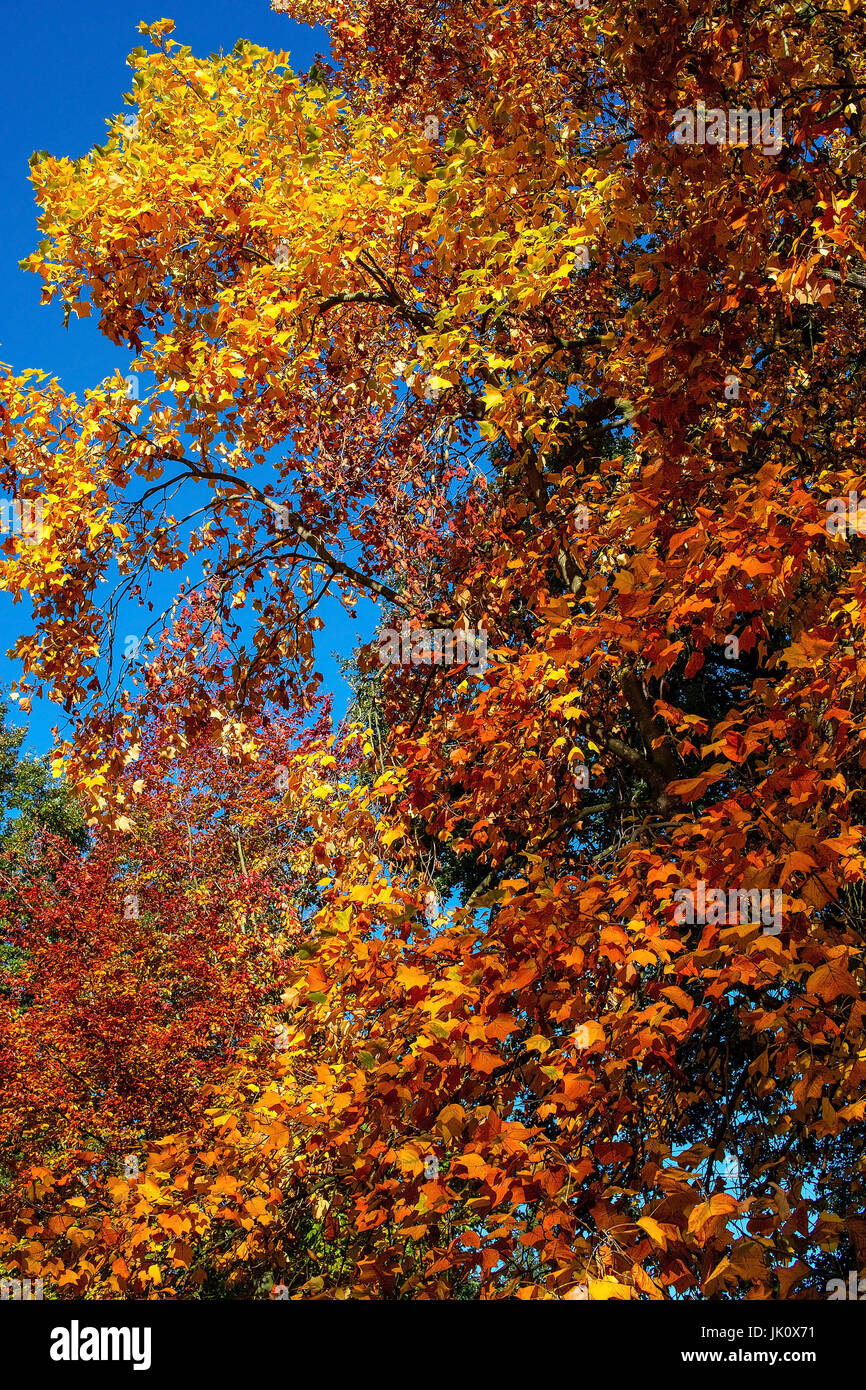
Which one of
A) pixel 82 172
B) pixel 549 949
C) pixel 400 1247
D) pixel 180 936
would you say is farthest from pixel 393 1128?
pixel 180 936

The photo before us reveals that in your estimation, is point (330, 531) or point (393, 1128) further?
point (330, 531)

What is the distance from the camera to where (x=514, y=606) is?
915cm

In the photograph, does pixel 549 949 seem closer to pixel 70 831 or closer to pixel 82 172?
pixel 82 172

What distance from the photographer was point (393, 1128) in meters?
3.69

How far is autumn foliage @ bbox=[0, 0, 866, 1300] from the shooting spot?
344 cm

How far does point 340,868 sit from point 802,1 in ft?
21.2

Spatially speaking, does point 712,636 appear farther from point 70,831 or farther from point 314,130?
point 70,831

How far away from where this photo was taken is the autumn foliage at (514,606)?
3438mm

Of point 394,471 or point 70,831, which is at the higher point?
point 394,471

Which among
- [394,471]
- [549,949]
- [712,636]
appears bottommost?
[549,949]
